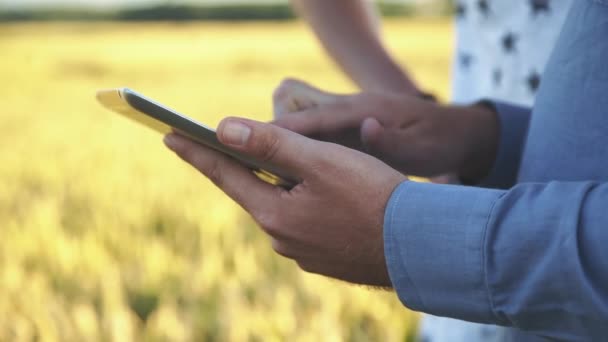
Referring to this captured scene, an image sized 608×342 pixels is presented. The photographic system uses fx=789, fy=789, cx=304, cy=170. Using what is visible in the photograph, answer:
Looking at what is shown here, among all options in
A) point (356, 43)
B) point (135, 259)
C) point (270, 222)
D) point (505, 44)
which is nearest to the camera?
point (270, 222)

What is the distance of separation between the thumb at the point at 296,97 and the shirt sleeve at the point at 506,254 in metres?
0.23

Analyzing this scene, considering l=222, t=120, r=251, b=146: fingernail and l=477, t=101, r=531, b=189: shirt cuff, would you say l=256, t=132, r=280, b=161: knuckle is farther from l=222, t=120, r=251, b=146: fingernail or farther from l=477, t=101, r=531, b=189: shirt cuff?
l=477, t=101, r=531, b=189: shirt cuff

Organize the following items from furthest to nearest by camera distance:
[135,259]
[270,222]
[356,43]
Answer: [135,259], [356,43], [270,222]

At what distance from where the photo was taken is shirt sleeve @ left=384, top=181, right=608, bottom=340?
0.48 metres

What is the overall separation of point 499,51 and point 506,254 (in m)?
0.49

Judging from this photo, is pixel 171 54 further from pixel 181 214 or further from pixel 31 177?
pixel 181 214

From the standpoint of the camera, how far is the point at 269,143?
1.82ft

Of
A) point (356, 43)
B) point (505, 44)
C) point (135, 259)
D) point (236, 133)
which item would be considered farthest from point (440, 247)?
point (135, 259)

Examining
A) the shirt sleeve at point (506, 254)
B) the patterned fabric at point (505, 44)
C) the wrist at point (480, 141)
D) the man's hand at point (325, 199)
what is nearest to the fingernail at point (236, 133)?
the man's hand at point (325, 199)

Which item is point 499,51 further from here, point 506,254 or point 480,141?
point 506,254

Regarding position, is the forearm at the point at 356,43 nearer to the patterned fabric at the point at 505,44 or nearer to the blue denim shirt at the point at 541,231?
the patterned fabric at the point at 505,44

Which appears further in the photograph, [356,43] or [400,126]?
[356,43]

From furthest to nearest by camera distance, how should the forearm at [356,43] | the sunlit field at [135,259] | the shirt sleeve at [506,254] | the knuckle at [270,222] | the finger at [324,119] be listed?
the sunlit field at [135,259]
the forearm at [356,43]
the finger at [324,119]
the knuckle at [270,222]
the shirt sleeve at [506,254]

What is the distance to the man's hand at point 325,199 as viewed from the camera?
0.55 meters
